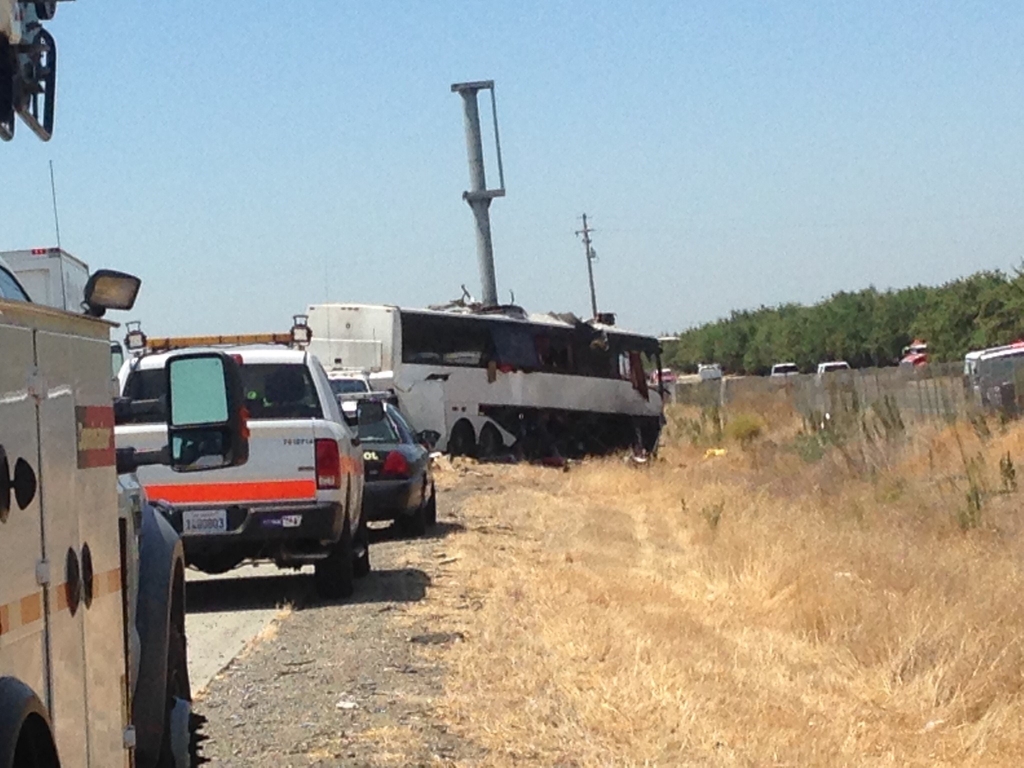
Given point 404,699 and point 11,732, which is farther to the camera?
point 404,699

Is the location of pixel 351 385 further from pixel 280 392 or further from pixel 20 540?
pixel 20 540

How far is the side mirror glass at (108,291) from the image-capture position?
4895 millimetres

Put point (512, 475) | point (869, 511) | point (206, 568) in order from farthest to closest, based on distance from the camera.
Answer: point (512, 475) → point (869, 511) → point (206, 568)

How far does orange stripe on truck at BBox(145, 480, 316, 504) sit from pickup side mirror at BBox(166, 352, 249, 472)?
713 centimetres

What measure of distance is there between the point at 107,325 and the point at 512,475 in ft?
94.2

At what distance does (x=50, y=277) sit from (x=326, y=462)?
5653mm

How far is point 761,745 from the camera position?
7844 mm

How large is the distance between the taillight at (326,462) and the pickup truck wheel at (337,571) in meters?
0.54

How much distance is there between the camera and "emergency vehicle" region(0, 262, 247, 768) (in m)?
3.75

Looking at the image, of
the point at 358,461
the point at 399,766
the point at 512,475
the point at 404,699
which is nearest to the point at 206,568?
the point at 358,461

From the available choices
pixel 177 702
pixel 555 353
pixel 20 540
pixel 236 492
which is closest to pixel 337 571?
pixel 236 492

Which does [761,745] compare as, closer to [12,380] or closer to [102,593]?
[102,593]

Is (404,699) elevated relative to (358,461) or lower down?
lower down

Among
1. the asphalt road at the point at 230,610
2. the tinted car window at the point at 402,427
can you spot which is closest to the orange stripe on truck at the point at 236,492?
the asphalt road at the point at 230,610
